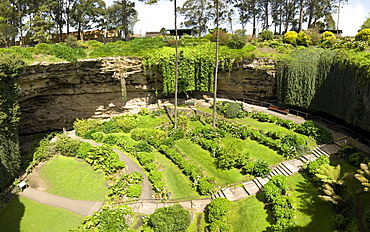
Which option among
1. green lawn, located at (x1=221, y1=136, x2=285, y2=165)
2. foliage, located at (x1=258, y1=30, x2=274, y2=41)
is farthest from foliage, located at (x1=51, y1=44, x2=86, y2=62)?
foliage, located at (x1=258, y1=30, x2=274, y2=41)

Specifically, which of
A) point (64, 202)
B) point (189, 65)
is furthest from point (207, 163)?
point (189, 65)

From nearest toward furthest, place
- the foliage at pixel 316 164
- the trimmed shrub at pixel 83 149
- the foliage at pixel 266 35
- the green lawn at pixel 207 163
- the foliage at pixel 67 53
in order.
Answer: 1. the foliage at pixel 316 164
2. the green lawn at pixel 207 163
3. the trimmed shrub at pixel 83 149
4. the foliage at pixel 67 53
5. the foliage at pixel 266 35

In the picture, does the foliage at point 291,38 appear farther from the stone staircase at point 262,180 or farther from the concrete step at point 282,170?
the concrete step at point 282,170

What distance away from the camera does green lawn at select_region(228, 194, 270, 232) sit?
15.2 meters

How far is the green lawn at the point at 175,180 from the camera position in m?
19.0

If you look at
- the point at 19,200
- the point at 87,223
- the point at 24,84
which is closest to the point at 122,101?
the point at 24,84

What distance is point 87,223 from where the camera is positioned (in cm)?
1534

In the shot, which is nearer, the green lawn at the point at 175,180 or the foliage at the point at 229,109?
the green lawn at the point at 175,180

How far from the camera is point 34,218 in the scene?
53.8 ft

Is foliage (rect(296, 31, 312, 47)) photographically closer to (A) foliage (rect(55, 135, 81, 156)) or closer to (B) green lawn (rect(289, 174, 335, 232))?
(B) green lawn (rect(289, 174, 335, 232))

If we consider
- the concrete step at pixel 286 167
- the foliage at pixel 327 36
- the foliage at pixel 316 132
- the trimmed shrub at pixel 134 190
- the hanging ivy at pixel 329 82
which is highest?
the foliage at pixel 327 36

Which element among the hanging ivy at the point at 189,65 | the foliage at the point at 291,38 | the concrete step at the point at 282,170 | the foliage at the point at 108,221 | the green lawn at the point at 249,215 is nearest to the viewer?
the foliage at the point at 108,221

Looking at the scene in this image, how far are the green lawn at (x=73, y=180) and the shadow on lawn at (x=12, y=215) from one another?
2254 millimetres

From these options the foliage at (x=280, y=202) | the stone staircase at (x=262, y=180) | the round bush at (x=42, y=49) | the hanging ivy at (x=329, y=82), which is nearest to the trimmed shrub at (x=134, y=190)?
the stone staircase at (x=262, y=180)
